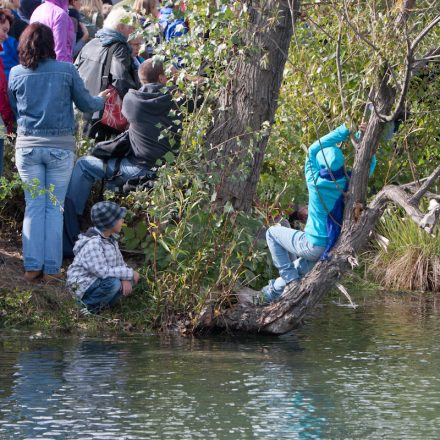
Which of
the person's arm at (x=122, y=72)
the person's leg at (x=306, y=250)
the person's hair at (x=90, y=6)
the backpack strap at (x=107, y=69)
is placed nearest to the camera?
the person's leg at (x=306, y=250)

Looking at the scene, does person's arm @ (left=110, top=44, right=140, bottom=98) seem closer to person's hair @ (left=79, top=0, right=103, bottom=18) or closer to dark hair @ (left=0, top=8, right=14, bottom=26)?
dark hair @ (left=0, top=8, right=14, bottom=26)

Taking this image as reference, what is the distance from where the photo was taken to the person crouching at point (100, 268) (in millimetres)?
9484

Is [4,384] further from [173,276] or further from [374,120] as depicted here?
[374,120]

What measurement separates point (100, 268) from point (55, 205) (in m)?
0.73

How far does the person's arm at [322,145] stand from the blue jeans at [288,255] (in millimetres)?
463

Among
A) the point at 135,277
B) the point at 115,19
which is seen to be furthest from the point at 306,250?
the point at 115,19

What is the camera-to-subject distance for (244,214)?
9.77 meters

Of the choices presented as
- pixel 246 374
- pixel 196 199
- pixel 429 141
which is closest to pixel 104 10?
pixel 429 141

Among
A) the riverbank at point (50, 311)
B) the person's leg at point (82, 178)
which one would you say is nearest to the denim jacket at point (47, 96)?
the person's leg at point (82, 178)

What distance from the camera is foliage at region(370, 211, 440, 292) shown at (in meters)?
11.9

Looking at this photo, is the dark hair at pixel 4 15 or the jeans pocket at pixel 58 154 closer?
the jeans pocket at pixel 58 154

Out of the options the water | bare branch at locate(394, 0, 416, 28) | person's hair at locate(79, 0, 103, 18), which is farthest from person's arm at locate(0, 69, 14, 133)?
person's hair at locate(79, 0, 103, 18)

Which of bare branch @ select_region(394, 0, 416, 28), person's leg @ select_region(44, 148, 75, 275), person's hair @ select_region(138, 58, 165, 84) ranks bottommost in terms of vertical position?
person's leg @ select_region(44, 148, 75, 275)

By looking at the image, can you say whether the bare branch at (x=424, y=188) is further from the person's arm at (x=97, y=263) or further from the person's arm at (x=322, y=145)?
the person's arm at (x=97, y=263)
